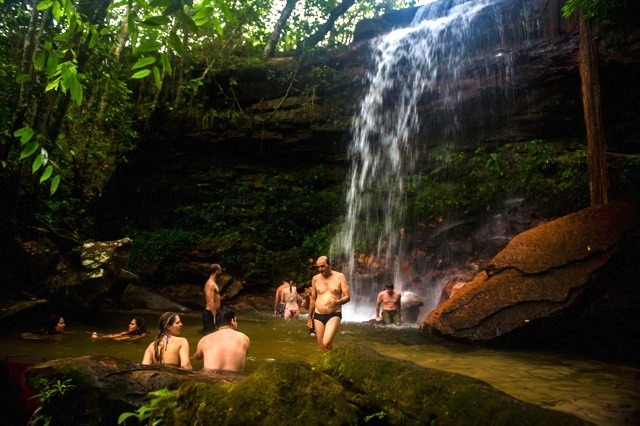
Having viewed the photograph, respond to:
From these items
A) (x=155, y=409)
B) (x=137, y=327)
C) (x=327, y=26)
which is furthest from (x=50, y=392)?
(x=327, y=26)

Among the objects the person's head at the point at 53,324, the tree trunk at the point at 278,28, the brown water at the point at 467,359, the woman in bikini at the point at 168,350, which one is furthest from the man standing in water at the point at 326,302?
the tree trunk at the point at 278,28

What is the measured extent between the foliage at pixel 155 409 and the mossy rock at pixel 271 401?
80mm

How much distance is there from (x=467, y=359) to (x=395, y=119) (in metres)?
12.6

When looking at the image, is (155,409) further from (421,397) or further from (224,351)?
(421,397)

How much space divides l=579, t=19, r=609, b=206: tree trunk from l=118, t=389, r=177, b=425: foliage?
10318 millimetres

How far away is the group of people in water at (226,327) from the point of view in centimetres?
484

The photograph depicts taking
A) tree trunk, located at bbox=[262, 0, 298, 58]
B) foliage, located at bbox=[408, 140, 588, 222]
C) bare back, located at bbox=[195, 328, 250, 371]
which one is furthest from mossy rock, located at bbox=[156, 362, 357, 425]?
tree trunk, located at bbox=[262, 0, 298, 58]

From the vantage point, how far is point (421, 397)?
301 cm

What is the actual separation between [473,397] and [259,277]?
13064 mm

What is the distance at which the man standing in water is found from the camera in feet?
21.9

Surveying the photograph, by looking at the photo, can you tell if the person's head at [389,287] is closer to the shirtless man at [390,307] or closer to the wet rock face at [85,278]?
the shirtless man at [390,307]

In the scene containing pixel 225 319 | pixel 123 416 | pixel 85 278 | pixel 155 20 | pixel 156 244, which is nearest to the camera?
pixel 155 20

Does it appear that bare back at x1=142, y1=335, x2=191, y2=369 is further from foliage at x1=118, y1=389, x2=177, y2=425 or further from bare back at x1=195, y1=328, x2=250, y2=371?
foliage at x1=118, y1=389, x2=177, y2=425

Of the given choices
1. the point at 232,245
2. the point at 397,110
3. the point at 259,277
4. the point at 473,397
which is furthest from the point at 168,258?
the point at 473,397
